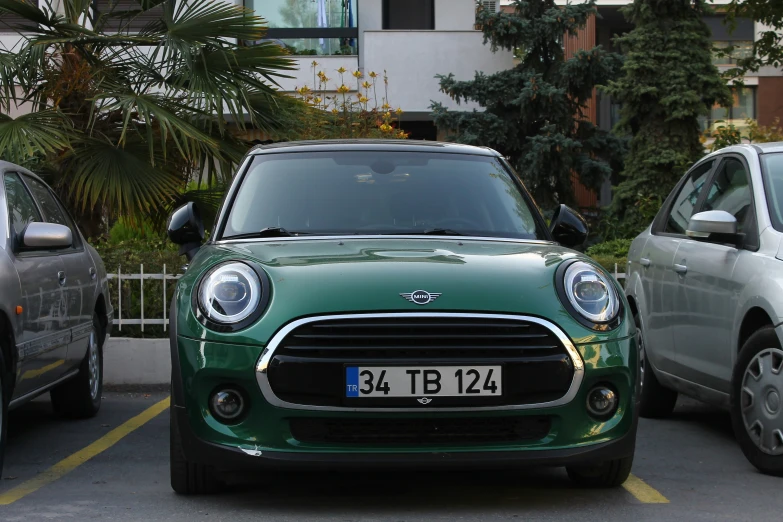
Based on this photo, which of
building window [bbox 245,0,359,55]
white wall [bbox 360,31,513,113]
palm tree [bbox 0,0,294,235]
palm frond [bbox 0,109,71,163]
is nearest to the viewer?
palm frond [bbox 0,109,71,163]

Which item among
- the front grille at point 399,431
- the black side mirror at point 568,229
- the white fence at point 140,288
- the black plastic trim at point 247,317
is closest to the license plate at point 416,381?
the front grille at point 399,431

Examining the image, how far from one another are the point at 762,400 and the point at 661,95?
12.4 metres

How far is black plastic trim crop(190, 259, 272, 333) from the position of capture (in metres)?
4.55

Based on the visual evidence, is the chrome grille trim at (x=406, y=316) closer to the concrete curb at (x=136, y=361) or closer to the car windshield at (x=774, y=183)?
the car windshield at (x=774, y=183)

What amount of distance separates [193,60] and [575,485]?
6.66 m

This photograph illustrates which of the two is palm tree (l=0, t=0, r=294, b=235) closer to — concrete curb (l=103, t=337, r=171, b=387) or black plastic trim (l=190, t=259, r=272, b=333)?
concrete curb (l=103, t=337, r=171, b=387)

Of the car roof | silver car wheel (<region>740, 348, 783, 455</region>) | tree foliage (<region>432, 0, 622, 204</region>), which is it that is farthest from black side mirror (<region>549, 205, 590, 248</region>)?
tree foliage (<region>432, 0, 622, 204</region>)

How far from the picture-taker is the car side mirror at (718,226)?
19.6ft

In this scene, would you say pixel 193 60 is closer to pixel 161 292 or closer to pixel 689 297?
pixel 161 292

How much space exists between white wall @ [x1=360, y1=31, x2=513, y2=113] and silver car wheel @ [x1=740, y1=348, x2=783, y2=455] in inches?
577

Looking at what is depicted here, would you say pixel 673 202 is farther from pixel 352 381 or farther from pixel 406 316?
pixel 352 381

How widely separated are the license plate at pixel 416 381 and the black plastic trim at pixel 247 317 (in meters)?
0.43

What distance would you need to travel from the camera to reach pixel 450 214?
571cm

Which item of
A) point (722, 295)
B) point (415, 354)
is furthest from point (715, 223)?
point (415, 354)
